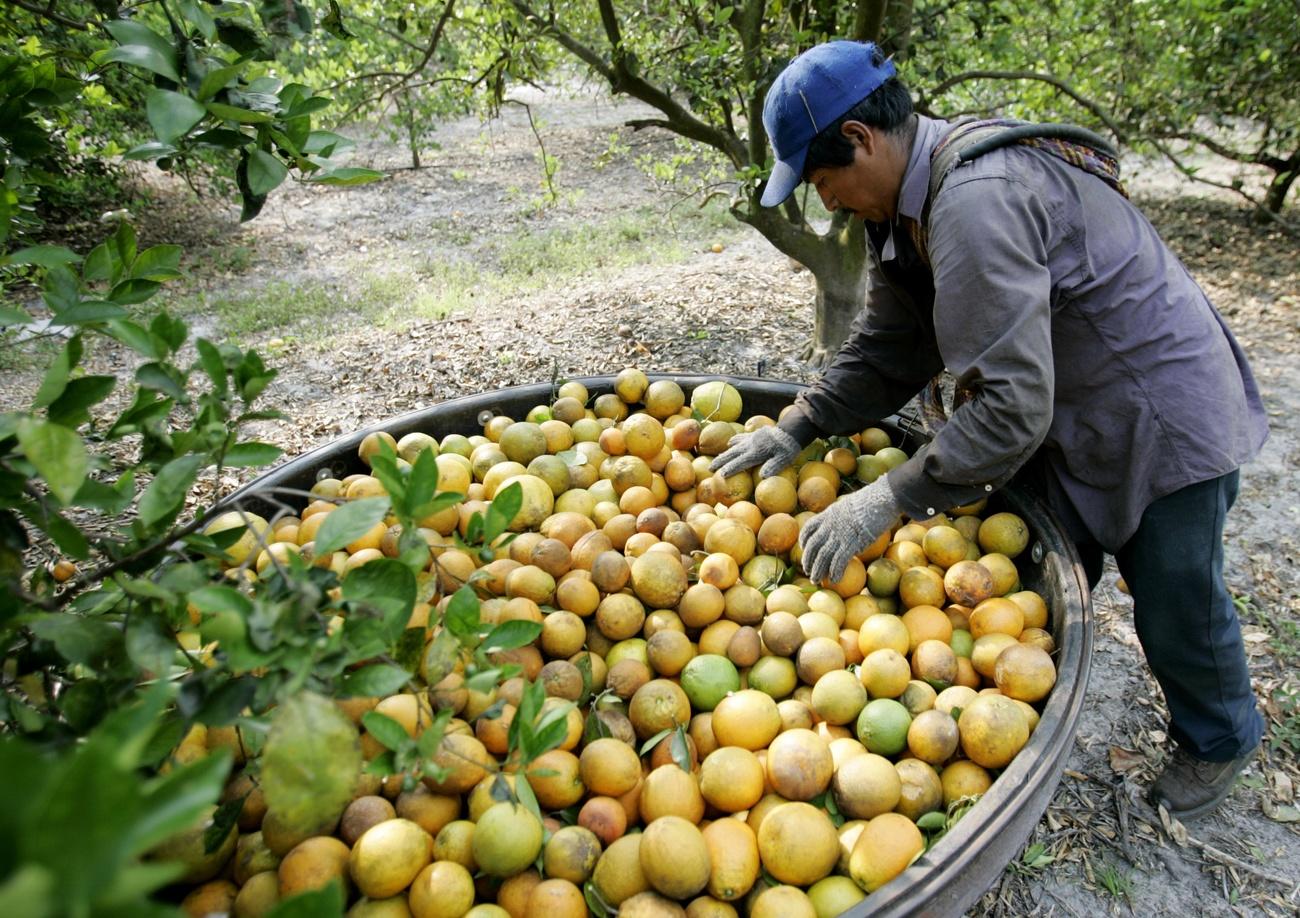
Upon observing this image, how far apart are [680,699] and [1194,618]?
159 centimetres

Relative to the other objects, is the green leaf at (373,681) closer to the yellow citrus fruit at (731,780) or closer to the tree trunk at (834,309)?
the yellow citrus fruit at (731,780)

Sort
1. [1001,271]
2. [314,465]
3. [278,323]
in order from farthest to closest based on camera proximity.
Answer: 1. [278,323]
2. [314,465]
3. [1001,271]

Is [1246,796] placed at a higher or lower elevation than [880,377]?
lower

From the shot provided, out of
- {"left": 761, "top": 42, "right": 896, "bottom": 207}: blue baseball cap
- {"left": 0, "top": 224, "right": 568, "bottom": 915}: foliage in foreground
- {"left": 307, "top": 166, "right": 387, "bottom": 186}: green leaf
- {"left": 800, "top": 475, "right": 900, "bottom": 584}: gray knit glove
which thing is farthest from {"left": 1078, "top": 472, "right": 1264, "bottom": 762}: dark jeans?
{"left": 307, "top": 166, "right": 387, "bottom": 186}: green leaf

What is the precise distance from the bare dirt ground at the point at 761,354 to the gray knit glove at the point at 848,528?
127 cm

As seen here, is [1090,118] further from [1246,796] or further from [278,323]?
[278,323]

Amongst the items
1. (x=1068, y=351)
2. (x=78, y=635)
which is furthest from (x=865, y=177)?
(x=78, y=635)

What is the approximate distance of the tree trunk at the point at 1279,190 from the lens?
27.3 ft

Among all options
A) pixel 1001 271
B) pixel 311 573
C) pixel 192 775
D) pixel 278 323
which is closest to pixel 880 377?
pixel 1001 271

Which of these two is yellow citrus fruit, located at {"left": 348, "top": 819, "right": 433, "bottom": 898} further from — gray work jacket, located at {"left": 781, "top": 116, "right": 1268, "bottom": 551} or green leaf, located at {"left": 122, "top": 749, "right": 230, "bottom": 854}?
gray work jacket, located at {"left": 781, "top": 116, "right": 1268, "bottom": 551}

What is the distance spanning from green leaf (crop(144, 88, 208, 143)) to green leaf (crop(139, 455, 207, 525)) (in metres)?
0.53

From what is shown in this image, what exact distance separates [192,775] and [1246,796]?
3.65 metres

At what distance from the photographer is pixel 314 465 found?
9.66 feet

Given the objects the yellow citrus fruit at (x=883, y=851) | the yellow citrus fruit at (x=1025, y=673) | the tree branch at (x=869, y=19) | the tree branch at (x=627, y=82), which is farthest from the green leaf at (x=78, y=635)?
the tree branch at (x=627, y=82)
